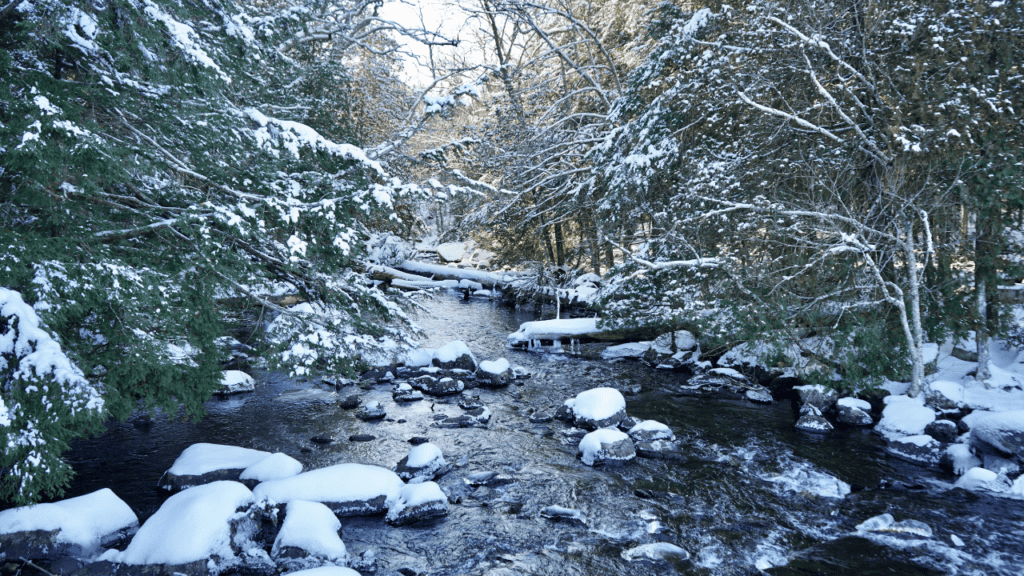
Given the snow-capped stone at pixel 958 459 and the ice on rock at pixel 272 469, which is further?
the snow-capped stone at pixel 958 459

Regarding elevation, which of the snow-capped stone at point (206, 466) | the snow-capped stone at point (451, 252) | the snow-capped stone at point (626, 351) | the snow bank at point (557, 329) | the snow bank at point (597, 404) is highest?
the snow-capped stone at point (451, 252)

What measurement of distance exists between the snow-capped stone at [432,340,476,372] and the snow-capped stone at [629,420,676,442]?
183 inches

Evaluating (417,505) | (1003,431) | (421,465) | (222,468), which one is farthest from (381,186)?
(1003,431)

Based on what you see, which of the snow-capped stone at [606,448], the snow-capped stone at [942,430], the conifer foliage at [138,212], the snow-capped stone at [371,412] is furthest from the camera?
the snow-capped stone at [371,412]

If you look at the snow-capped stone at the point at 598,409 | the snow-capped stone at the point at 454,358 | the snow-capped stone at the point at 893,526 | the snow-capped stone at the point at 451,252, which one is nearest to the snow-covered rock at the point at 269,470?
the snow-capped stone at the point at 598,409

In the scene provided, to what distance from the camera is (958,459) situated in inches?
259

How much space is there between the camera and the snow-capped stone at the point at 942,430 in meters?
7.30

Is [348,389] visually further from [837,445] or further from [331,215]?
[837,445]

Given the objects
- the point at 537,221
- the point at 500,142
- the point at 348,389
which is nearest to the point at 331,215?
the point at 348,389

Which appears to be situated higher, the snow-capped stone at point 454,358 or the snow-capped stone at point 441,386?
the snow-capped stone at point 454,358

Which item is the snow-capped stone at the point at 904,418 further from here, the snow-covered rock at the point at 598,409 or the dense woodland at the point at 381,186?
the snow-covered rock at the point at 598,409

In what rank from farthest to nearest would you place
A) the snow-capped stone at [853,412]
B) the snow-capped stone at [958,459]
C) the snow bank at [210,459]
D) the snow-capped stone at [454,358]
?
1. the snow-capped stone at [454,358]
2. the snow-capped stone at [853,412]
3. the snow-capped stone at [958,459]
4. the snow bank at [210,459]

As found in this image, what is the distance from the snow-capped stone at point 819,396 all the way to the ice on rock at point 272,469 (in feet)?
25.4

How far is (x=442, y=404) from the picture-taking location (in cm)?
953
